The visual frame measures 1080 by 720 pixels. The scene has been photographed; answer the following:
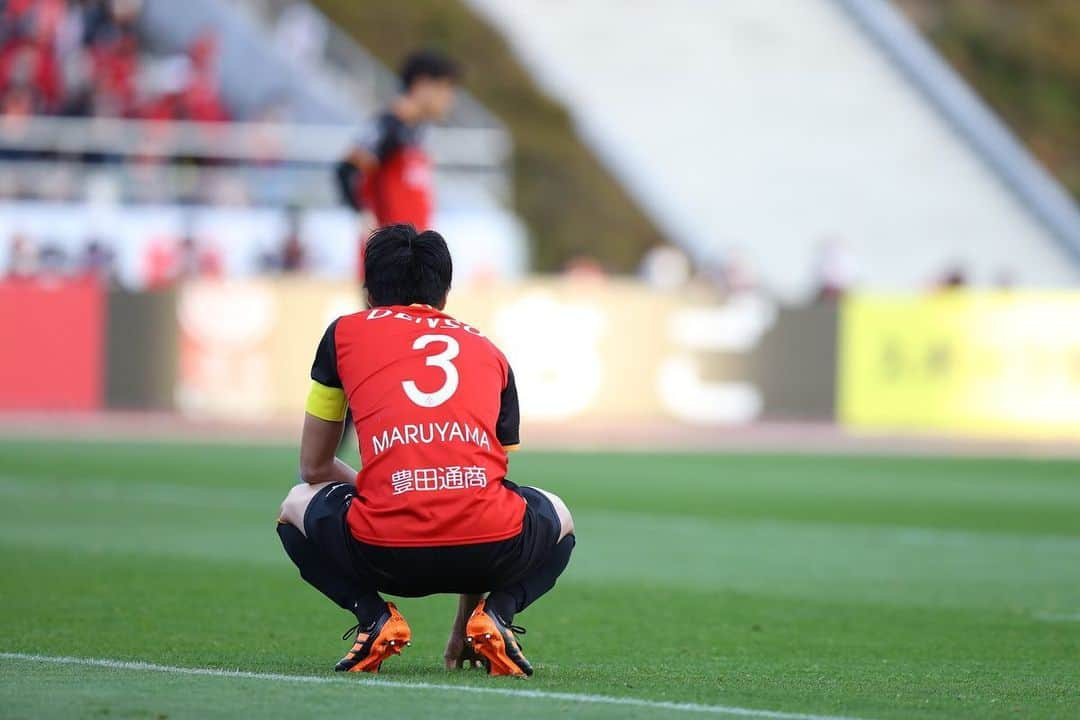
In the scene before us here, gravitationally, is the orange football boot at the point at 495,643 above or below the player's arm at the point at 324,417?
below

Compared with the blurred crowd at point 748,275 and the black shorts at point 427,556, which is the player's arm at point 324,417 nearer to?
the black shorts at point 427,556

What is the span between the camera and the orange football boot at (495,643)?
650 centimetres

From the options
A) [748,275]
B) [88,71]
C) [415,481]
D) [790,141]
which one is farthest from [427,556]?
[790,141]

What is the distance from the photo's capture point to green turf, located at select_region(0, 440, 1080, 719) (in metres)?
6.26

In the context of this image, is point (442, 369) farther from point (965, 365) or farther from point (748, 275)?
point (748, 275)

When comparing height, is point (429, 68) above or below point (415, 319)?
above

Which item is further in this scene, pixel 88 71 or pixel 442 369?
pixel 88 71

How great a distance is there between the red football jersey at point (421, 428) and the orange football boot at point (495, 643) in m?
0.30

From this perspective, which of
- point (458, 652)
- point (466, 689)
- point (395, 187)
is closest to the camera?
point (466, 689)

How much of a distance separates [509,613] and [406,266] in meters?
1.16

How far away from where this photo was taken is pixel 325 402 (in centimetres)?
653

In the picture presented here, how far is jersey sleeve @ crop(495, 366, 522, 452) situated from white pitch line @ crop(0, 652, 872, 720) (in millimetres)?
809

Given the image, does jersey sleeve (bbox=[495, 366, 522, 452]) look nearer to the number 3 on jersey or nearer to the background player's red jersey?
the number 3 on jersey

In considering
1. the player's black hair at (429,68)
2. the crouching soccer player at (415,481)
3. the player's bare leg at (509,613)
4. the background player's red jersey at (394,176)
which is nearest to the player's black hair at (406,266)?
the crouching soccer player at (415,481)
